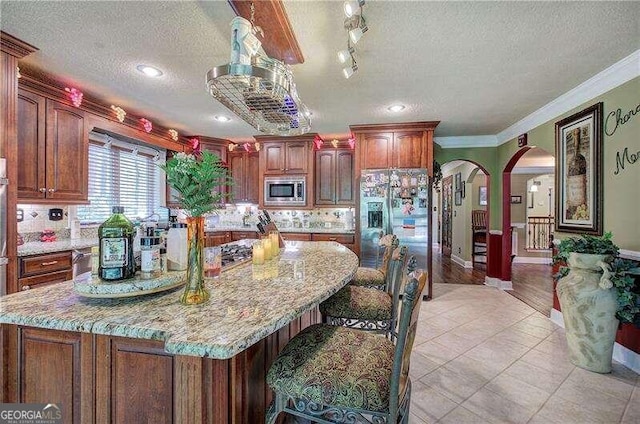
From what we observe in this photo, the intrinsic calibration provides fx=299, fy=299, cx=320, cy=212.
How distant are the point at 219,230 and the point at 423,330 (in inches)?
135

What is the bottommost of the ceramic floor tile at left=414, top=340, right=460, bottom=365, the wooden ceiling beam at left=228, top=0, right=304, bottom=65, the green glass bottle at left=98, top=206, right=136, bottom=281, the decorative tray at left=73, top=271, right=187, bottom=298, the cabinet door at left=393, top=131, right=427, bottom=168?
the ceramic floor tile at left=414, top=340, right=460, bottom=365

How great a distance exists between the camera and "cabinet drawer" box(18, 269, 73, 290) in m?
2.41

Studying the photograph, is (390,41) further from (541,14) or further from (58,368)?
(58,368)

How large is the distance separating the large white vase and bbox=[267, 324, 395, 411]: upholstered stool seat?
198 centimetres

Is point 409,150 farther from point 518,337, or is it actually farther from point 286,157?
point 518,337

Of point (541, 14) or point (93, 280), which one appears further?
point (541, 14)

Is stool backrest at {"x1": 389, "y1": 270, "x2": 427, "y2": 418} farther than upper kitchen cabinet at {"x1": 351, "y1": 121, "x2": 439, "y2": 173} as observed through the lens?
No

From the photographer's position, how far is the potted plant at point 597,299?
7.18ft

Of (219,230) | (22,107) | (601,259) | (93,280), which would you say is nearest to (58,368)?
(93,280)

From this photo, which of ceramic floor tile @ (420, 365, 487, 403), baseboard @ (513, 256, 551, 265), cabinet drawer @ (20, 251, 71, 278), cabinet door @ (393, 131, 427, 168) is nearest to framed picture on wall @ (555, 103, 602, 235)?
cabinet door @ (393, 131, 427, 168)

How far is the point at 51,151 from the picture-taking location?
289cm

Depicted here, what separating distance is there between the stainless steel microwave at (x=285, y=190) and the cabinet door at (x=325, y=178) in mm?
279

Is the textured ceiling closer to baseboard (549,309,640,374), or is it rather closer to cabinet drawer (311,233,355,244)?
cabinet drawer (311,233,355,244)

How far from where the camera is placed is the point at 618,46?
2.21 meters
